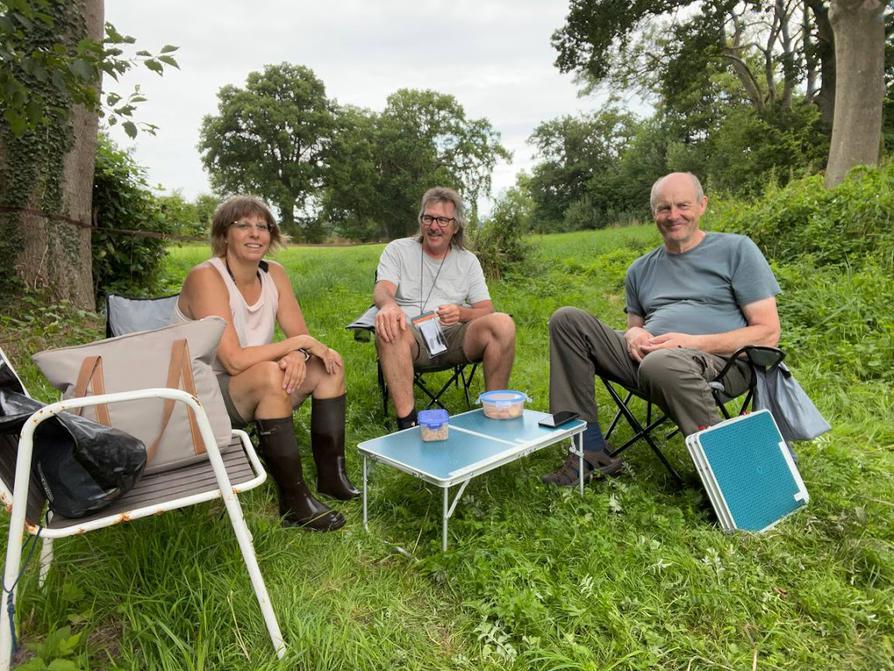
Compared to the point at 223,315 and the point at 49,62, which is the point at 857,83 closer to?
the point at 223,315

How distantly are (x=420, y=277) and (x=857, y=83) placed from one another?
22.7 feet

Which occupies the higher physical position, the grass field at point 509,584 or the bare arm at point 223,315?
the bare arm at point 223,315

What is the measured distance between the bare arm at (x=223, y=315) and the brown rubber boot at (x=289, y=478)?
11.1 inches

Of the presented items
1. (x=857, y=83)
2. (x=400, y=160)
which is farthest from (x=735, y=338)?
(x=400, y=160)

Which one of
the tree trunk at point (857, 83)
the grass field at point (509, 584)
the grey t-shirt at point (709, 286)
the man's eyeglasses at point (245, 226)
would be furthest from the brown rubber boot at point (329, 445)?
the tree trunk at point (857, 83)

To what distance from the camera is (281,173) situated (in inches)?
1186

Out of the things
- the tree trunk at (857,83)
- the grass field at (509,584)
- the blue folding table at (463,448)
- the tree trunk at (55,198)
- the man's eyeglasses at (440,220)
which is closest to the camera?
the grass field at (509,584)

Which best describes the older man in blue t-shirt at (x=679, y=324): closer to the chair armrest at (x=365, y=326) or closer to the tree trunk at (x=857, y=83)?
the chair armrest at (x=365, y=326)

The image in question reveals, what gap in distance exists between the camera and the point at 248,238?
2383 mm

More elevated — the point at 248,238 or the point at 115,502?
the point at 248,238

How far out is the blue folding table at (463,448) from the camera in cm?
185

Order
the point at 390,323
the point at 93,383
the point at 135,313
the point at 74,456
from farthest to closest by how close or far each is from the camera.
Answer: the point at 390,323
the point at 135,313
the point at 93,383
the point at 74,456

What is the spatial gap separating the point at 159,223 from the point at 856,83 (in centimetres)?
829

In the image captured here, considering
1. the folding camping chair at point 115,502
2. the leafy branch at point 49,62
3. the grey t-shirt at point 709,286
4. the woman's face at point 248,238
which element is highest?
the leafy branch at point 49,62
